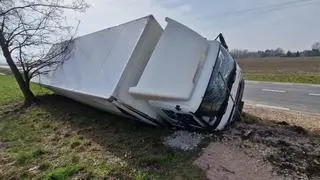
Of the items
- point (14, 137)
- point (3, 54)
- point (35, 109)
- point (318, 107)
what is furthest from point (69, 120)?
point (318, 107)

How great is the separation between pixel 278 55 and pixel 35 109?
52217 millimetres

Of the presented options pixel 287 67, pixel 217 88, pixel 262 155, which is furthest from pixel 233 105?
pixel 287 67

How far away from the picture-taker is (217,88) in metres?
5.07

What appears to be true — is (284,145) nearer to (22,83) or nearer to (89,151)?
(89,151)

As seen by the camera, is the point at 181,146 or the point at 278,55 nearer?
the point at 181,146

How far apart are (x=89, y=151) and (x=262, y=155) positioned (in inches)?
111

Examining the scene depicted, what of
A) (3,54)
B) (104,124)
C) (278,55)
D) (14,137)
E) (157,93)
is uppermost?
(278,55)

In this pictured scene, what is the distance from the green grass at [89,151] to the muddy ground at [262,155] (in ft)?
0.98

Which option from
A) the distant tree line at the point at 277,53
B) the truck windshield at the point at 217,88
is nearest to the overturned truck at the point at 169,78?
the truck windshield at the point at 217,88

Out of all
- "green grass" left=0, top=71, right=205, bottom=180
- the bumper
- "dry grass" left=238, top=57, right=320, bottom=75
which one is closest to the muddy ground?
the bumper

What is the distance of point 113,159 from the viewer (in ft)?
16.3

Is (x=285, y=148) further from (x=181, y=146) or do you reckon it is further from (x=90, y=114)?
(x=90, y=114)

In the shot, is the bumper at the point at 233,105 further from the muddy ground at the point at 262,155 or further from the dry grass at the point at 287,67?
the dry grass at the point at 287,67

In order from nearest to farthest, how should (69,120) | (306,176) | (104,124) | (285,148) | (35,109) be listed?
(306,176) < (285,148) < (104,124) < (69,120) < (35,109)
